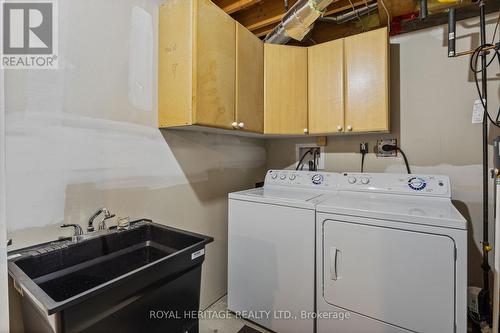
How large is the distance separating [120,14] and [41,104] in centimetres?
71

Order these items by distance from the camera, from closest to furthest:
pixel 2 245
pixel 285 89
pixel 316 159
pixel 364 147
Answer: pixel 2 245, pixel 285 89, pixel 364 147, pixel 316 159

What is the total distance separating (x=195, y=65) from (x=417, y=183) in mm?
1680

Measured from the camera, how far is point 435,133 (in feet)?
6.38

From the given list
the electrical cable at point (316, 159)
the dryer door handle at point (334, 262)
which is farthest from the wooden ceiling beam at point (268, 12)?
the dryer door handle at point (334, 262)

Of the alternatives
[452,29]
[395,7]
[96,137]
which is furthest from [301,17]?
[96,137]

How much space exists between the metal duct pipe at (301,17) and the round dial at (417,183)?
4.24 ft

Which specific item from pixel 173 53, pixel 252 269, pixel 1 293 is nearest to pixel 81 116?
pixel 173 53

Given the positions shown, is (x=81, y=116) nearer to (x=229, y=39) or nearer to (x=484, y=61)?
(x=229, y=39)

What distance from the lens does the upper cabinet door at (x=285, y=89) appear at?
205 cm

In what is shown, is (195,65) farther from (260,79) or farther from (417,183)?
(417,183)

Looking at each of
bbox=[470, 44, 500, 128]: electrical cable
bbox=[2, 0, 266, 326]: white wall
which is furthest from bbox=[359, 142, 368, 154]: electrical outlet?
bbox=[2, 0, 266, 326]: white wall

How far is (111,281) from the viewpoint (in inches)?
32.7

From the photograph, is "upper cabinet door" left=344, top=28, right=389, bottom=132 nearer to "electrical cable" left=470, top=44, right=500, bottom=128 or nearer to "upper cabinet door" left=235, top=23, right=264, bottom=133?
"electrical cable" left=470, top=44, right=500, bottom=128

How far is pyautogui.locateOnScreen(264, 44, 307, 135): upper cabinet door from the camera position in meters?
2.05
